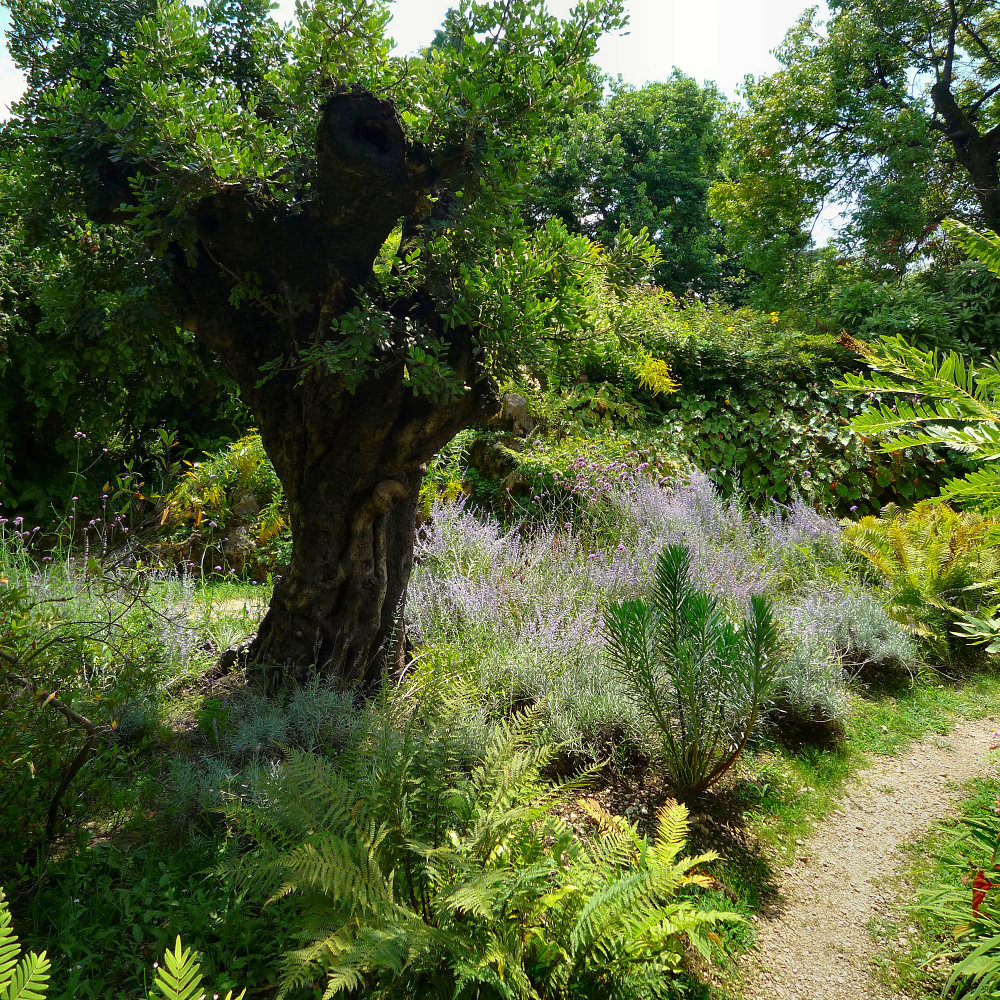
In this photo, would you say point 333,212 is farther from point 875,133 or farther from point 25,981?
point 875,133

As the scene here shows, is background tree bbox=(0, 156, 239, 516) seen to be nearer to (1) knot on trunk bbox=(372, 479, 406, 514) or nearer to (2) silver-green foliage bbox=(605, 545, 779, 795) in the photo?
(1) knot on trunk bbox=(372, 479, 406, 514)

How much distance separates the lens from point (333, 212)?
227 centimetres

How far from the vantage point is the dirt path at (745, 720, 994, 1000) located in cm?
174

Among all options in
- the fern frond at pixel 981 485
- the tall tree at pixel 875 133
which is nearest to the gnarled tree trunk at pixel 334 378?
the fern frond at pixel 981 485

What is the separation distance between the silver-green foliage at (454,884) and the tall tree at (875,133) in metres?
13.0

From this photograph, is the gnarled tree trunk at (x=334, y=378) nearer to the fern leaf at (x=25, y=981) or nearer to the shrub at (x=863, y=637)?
the fern leaf at (x=25, y=981)

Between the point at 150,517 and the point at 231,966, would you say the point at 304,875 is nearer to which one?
the point at 231,966

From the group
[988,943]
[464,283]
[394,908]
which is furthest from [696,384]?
[394,908]

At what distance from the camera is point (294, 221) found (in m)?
2.39

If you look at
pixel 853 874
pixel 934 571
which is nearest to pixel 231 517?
pixel 853 874

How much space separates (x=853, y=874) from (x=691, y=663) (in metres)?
0.90

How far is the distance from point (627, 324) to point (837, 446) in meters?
4.67

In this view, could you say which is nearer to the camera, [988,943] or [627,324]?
[988,943]

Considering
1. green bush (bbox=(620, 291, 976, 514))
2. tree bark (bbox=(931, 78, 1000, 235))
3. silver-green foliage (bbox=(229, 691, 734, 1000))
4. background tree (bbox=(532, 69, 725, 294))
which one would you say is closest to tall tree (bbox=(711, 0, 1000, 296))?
tree bark (bbox=(931, 78, 1000, 235))
